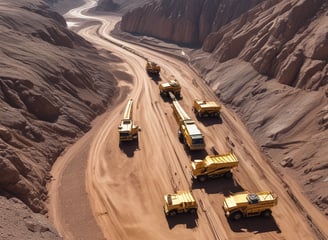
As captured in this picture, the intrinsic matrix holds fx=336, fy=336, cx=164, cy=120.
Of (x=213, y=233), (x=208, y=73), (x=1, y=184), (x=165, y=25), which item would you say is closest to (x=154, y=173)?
(x=213, y=233)

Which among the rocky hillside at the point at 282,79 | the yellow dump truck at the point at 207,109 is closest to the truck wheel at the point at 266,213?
the rocky hillside at the point at 282,79

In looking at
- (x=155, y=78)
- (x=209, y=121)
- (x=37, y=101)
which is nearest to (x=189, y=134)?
(x=209, y=121)

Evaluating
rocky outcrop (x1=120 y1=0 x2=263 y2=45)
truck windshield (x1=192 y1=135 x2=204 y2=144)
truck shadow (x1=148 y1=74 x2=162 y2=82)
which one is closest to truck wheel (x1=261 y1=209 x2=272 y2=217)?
truck windshield (x1=192 y1=135 x2=204 y2=144)

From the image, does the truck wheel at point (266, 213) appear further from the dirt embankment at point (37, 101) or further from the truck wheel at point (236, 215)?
the dirt embankment at point (37, 101)

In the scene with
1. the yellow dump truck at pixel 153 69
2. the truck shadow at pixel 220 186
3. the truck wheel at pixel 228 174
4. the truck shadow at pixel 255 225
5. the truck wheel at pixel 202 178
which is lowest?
the truck shadow at pixel 255 225

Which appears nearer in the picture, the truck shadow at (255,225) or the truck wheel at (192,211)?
the truck shadow at (255,225)

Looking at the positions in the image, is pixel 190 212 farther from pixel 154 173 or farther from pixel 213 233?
pixel 154 173

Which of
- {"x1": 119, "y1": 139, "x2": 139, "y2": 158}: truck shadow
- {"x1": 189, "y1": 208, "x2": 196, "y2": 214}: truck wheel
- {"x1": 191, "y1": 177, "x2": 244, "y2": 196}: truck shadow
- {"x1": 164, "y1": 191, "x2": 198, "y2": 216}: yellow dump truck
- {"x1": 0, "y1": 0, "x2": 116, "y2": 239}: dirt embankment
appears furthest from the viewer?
{"x1": 119, "y1": 139, "x2": 139, "y2": 158}: truck shadow

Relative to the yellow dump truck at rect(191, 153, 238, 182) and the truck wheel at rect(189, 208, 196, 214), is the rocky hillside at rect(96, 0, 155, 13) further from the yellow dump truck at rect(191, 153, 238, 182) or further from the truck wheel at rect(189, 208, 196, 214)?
the truck wheel at rect(189, 208, 196, 214)
